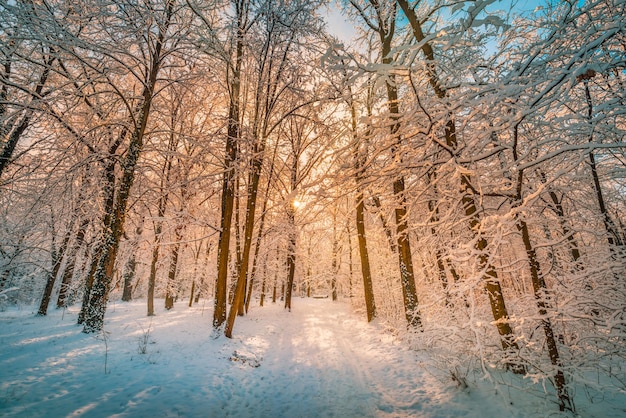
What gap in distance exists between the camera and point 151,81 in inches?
306

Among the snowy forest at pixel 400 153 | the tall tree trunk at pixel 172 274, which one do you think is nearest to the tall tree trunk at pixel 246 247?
the snowy forest at pixel 400 153

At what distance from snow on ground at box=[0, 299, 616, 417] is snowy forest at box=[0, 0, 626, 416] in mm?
600

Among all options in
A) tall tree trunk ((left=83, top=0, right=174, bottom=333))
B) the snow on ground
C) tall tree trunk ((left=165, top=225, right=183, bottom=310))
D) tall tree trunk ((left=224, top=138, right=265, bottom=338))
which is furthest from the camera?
tall tree trunk ((left=165, top=225, right=183, bottom=310))

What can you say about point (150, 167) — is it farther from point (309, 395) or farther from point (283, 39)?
point (309, 395)

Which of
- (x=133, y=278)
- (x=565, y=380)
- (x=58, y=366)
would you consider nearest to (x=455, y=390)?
(x=565, y=380)

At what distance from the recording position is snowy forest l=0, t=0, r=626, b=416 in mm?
2473

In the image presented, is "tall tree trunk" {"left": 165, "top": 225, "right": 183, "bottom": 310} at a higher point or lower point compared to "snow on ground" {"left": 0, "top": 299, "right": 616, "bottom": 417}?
higher

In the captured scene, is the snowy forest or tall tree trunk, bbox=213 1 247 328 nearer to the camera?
the snowy forest

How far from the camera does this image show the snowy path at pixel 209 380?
3732 millimetres

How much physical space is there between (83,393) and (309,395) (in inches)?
145

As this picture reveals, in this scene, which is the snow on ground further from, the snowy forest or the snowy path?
the snowy forest

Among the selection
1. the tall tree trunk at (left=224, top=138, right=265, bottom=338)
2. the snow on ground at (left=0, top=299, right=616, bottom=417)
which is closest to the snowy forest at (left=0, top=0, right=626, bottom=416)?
the tall tree trunk at (left=224, top=138, right=265, bottom=338)

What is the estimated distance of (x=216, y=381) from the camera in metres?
4.84

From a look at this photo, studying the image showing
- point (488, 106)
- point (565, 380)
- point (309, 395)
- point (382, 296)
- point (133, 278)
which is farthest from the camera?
point (133, 278)
